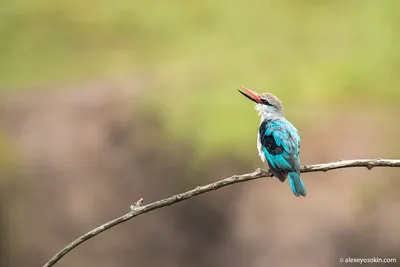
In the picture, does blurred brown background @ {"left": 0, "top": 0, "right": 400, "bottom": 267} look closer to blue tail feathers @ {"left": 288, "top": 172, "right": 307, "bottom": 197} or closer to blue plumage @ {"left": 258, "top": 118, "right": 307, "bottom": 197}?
A: blue plumage @ {"left": 258, "top": 118, "right": 307, "bottom": 197}

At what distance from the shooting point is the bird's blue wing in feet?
7.61

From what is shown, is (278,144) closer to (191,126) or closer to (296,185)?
(296,185)

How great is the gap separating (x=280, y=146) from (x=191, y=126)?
2.03m

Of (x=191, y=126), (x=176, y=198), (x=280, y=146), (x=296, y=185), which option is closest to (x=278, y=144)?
(x=280, y=146)

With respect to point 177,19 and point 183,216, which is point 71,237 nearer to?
point 183,216

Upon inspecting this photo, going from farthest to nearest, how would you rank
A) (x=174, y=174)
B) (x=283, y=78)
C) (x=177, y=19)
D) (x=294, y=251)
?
(x=177, y=19)
(x=283, y=78)
(x=174, y=174)
(x=294, y=251)

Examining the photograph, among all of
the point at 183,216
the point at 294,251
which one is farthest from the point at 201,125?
the point at 294,251

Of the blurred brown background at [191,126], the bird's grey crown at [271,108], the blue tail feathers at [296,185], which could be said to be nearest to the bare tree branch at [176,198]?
the blue tail feathers at [296,185]

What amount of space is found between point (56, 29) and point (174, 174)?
6.11 ft

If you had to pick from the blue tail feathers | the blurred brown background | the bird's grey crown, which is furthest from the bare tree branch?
the blurred brown background

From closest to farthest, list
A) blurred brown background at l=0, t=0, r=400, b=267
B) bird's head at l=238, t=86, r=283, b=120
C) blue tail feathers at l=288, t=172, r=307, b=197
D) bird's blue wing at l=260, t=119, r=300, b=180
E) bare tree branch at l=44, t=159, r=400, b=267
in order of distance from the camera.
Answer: bare tree branch at l=44, t=159, r=400, b=267 → blue tail feathers at l=288, t=172, r=307, b=197 → bird's blue wing at l=260, t=119, r=300, b=180 → bird's head at l=238, t=86, r=283, b=120 → blurred brown background at l=0, t=0, r=400, b=267

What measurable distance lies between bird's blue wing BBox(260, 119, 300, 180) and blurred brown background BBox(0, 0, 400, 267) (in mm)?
1598

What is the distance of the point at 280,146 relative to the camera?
2.40 m

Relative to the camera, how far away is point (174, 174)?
4.24 m
